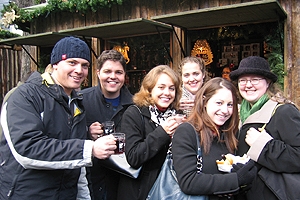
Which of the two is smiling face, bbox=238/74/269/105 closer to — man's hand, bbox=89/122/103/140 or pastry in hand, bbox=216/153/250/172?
pastry in hand, bbox=216/153/250/172

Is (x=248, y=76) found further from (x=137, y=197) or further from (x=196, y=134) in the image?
(x=137, y=197)

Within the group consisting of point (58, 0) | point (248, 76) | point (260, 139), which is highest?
point (58, 0)

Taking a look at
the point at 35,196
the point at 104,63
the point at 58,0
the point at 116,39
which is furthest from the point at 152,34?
the point at 35,196

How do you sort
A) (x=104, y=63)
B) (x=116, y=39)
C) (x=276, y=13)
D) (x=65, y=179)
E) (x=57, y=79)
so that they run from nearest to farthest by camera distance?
(x=65, y=179)
(x=57, y=79)
(x=104, y=63)
(x=276, y=13)
(x=116, y=39)

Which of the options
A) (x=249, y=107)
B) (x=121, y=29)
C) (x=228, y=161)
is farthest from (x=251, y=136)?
(x=121, y=29)

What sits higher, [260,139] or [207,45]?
[207,45]

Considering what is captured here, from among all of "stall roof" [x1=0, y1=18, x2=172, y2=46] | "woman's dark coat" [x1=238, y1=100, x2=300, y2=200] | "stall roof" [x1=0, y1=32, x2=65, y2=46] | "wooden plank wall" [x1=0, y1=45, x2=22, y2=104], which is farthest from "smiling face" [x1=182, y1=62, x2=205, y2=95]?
"wooden plank wall" [x1=0, y1=45, x2=22, y2=104]

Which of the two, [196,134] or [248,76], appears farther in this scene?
[248,76]

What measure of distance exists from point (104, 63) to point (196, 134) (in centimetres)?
136

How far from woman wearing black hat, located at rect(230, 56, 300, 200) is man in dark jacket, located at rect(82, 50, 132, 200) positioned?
1.21 meters

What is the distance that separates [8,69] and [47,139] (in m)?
8.11

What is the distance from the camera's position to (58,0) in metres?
6.36

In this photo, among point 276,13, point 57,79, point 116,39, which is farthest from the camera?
point 116,39

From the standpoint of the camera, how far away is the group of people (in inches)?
79.4
